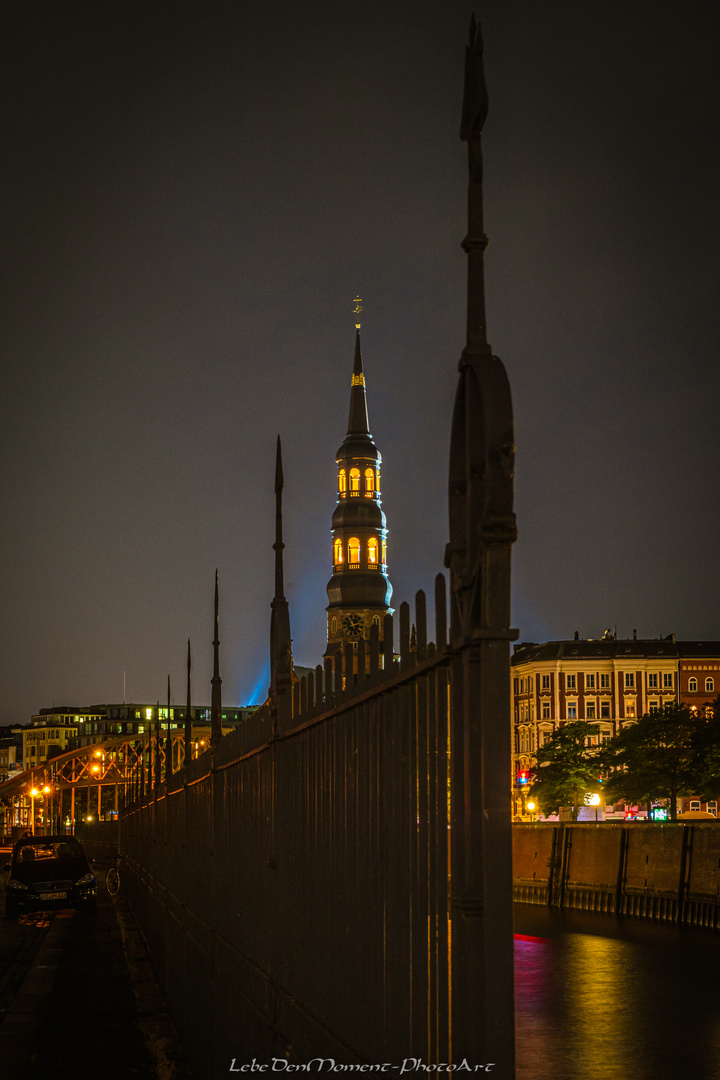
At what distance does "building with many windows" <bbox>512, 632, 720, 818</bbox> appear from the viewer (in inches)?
5281

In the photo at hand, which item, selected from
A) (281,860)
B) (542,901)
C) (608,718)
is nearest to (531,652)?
(608,718)

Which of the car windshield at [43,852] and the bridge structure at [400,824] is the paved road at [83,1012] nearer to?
the bridge structure at [400,824]

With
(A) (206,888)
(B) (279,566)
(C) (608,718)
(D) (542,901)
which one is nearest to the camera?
(B) (279,566)

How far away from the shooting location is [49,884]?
1150 inches

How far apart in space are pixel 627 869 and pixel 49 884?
513 inches

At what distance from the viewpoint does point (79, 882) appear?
29.2 m

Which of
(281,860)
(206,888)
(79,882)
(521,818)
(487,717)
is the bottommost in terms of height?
(521,818)

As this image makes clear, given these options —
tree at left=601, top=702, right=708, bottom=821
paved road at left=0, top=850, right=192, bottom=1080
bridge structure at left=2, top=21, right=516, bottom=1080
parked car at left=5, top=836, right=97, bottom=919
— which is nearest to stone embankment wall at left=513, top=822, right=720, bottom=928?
paved road at left=0, top=850, right=192, bottom=1080

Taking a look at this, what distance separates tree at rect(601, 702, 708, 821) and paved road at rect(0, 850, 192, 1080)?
48.5 metres

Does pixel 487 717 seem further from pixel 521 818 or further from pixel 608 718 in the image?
pixel 608 718

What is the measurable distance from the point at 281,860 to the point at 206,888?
445 cm

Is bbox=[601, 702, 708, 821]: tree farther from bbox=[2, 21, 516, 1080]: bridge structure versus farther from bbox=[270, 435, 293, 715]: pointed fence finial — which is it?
bbox=[2, 21, 516, 1080]: bridge structure

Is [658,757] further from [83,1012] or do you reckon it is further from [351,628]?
[351,628]

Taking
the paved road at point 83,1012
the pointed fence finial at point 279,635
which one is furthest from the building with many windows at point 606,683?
the pointed fence finial at point 279,635
